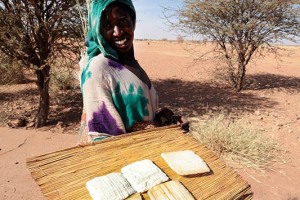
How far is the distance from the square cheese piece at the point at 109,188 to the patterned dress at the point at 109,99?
360 millimetres

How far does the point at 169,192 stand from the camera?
35.2 inches

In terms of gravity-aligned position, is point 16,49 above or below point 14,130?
above

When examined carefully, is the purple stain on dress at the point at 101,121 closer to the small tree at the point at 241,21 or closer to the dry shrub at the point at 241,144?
the dry shrub at the point at 241,144

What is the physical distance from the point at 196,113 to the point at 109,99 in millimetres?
5553

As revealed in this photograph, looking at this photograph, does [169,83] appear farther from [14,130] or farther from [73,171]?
[73,171]

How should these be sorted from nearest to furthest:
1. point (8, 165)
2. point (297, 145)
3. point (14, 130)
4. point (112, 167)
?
point (112, 167), point (8, 165), point (297, 145), point (14, 130)

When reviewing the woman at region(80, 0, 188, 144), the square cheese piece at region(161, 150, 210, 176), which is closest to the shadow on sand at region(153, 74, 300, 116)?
the woman at region(80, 0, 188, 144)

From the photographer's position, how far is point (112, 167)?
974mm

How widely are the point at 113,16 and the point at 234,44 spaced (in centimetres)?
833

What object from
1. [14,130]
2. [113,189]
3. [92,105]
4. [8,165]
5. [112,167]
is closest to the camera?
[113,189]

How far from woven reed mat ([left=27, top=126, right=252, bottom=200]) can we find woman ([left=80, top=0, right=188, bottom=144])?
20 cm

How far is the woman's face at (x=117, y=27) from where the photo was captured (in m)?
1.33

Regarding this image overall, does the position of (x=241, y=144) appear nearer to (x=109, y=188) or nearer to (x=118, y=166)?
(x=118, y=166)

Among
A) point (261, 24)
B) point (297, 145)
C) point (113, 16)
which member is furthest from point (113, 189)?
point (261, 24)
